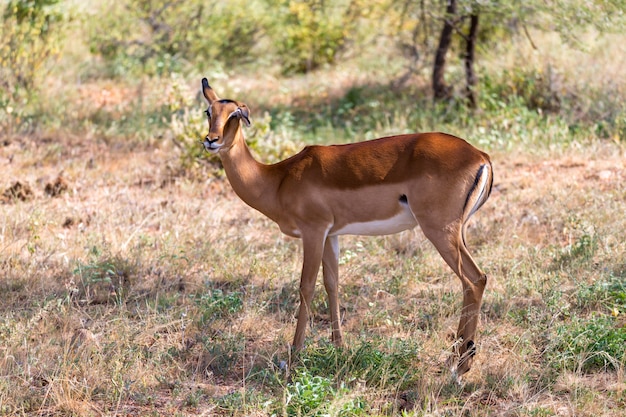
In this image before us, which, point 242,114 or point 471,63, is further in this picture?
point 471,63

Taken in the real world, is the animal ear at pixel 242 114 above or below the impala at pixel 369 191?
above

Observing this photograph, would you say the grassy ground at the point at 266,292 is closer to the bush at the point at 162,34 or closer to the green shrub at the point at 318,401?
the green shrub at the point at 318,401

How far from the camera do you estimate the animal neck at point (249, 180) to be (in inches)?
201

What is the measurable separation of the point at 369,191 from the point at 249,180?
0.74 metres

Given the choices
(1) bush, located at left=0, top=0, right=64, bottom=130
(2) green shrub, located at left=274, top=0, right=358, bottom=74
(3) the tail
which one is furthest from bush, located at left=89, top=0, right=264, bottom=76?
(3) the tail

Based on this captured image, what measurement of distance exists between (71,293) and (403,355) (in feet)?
7.90

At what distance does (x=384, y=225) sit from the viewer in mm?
4930

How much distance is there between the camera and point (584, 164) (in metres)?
8.44

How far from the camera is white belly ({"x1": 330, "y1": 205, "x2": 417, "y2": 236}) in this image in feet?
16.0

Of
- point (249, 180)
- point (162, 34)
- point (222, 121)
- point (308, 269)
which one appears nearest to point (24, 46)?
point (162, 34)

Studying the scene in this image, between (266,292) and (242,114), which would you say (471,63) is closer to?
(266,292)

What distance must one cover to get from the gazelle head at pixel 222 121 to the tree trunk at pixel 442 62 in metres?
6.45

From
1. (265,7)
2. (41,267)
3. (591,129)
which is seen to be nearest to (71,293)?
(41,267)

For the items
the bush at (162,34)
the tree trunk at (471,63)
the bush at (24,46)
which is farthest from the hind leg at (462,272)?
the bush at (162,34)
